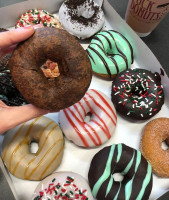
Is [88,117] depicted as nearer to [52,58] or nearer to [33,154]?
[33,154]

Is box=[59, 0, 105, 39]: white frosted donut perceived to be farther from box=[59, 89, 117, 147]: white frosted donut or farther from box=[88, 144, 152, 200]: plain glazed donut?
box=[88, 144, 152, 200]: plain glazed donut

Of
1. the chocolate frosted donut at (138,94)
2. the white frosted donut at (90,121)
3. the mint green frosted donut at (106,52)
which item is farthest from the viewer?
the mint green frosted donut at (106,52)

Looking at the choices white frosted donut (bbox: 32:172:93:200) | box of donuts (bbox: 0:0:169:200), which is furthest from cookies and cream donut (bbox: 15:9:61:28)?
white frosted donut (bbox: 32:172:93:200)

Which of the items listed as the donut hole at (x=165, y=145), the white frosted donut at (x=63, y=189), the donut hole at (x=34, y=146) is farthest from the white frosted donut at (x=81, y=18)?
the white frosted donut at (x=63, y=189)

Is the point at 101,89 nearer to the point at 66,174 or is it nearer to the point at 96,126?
the point at 96,126

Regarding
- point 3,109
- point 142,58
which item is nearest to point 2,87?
point 3,109

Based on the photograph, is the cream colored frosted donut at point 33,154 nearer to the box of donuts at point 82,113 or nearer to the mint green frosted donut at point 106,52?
the box of donuts at point 82,113
